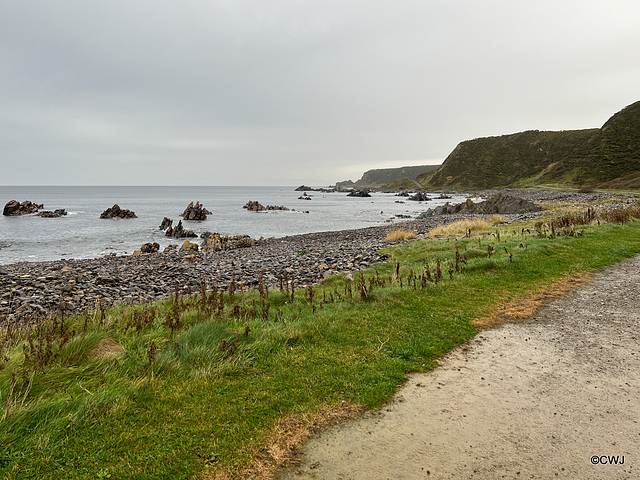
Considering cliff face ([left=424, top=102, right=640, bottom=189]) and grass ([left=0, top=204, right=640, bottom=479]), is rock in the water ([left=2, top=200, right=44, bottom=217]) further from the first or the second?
cliff face ([left=424, top=102, right=640, bottom=189])

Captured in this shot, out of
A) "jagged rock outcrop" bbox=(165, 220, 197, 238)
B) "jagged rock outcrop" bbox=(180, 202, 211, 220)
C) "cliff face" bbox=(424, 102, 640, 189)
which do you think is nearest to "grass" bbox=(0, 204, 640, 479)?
"jagged rock outcrop" bbox=(165, 220, 197, 238)

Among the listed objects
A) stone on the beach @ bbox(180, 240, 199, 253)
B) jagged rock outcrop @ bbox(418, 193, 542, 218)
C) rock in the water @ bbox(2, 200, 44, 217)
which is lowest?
stone on the beach @ bbox(180, 240, 199, 253)

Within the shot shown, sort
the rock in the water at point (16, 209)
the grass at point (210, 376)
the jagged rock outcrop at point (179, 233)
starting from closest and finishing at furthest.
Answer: the grass at point (210, 376)
the jagged rock outcrop at point (179, 233)
the rock in the water at point (16, 209)

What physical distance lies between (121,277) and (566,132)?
645ft

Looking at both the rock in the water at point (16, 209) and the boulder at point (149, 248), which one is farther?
the rock in the water at point (16, 209)

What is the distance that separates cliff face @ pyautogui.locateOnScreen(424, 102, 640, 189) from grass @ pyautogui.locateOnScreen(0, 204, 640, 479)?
78551 millimetres

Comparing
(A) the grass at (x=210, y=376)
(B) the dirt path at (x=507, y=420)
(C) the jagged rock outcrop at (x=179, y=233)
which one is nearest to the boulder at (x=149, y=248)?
(C) the jagged rock outcrop at (x=179, y=233)

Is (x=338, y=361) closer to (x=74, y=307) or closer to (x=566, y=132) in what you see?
(x=74, y=307)

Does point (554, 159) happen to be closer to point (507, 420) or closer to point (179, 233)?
point (179, 233)

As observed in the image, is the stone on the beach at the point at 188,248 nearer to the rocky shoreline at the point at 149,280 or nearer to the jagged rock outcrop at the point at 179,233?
the rocky shoreline at the point at 149,280
